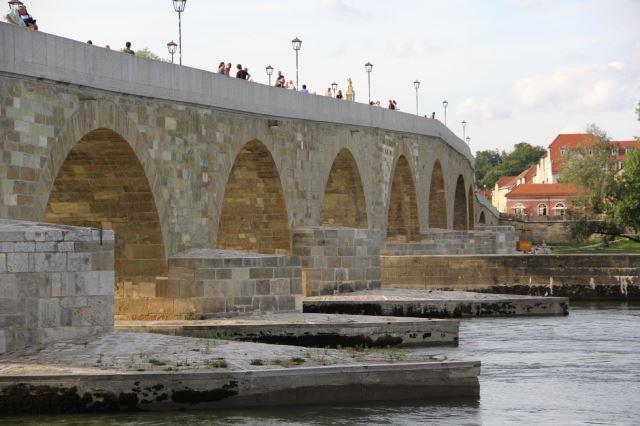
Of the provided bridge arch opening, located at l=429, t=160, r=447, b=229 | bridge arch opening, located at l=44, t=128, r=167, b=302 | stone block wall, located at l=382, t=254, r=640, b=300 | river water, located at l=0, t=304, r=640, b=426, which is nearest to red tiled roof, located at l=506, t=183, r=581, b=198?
bridge arch opening, located at l=429, t=160, r=447, b=229

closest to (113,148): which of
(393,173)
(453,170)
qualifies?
(393,173)

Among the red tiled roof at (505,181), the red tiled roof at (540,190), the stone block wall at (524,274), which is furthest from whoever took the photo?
the red tiled roof at (505,181)

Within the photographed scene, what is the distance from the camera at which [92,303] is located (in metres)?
13.5

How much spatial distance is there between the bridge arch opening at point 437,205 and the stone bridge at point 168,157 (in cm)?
1019

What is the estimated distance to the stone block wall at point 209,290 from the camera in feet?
60.5

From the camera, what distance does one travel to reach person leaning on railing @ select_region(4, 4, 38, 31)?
17.1 metres

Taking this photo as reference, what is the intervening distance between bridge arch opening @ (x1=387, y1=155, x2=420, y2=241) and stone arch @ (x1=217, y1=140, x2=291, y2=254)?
36.3 ft

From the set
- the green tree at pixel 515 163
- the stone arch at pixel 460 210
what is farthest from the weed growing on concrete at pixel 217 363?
the green tree at pixel 515 163

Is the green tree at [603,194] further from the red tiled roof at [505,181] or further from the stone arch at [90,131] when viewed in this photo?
the red tiled roof at [505,181]

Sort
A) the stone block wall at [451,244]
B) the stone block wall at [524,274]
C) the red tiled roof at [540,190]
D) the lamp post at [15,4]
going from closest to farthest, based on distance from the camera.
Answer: the lamp post at [15,4] → the stone block wall at [524,274] → the stone block wall at [451,244] → the red tiled roof at [540,190]

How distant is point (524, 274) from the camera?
91.9 ft

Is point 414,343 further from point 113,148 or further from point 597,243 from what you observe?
point 597,243

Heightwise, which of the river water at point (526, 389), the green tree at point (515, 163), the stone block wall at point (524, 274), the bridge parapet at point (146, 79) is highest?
the green tree at point (515, 163)

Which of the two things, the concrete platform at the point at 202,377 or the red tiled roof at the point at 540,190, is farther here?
the red tiled roof at the point at 540,190
